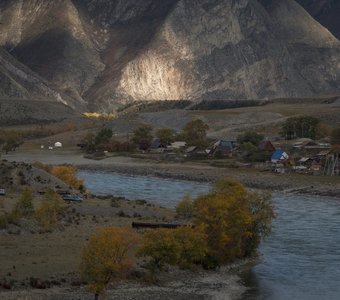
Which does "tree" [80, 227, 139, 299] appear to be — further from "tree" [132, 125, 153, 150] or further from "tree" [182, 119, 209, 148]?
"tree" [132, 125, 153, 150]

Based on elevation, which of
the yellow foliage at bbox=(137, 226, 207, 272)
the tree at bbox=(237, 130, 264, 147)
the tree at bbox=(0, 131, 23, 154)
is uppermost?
the tree at bbox=(0, 131, 23, 154)

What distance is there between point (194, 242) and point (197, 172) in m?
62.0

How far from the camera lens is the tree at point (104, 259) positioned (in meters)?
35.7

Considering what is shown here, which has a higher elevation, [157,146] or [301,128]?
[301,128]

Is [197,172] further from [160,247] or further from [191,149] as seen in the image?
[160,247]

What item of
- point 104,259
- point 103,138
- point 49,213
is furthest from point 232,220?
point 103,138

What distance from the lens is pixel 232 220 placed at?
45.8m

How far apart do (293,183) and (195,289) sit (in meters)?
51.9

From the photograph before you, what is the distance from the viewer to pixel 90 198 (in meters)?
67.0

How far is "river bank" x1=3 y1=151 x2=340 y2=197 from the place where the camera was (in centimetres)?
8831

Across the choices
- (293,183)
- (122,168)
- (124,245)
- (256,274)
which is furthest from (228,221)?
(122,168)

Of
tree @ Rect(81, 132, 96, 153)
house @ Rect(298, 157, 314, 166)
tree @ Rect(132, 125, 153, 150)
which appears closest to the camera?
house @ Rect(298, 157, 314, 166)

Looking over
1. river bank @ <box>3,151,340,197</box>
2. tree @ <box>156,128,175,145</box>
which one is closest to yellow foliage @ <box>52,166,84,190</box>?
river bank @ <box>3,151,340,197</box>

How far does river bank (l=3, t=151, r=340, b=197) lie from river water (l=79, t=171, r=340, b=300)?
624cm
